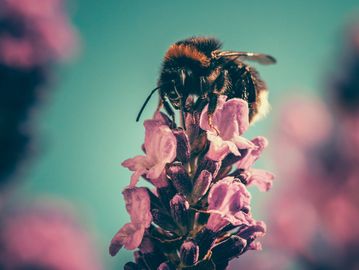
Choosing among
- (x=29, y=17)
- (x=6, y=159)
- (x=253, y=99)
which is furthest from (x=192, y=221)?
(x=29, y=17)

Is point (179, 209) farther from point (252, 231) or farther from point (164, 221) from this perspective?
point (252, 231)

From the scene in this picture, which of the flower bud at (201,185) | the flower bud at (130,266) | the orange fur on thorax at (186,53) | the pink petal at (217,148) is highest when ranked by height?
the orange fur on thorax at (186,53)

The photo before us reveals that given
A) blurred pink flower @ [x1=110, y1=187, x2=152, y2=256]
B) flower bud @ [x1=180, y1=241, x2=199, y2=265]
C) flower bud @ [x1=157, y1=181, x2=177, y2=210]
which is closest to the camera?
flower bud @ [x1=180, y1=241, x2=199, y2=265]

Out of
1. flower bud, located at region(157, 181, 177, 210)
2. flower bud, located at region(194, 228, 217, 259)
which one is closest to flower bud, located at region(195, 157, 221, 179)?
flower bud, located at region(157, 181, 177, 210)

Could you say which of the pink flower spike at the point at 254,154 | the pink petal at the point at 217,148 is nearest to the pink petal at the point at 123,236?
the pink petal at the point at 217,148

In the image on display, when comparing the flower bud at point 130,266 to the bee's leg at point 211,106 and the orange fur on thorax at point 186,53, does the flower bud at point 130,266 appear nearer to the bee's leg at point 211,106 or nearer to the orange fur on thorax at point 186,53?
the bee's leg at point 211,106

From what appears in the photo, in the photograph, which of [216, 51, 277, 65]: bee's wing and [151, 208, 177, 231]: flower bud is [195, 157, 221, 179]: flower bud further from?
[216, 51, 277, 65]: bee's wing

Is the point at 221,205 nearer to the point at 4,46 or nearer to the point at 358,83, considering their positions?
the point at 4,46
